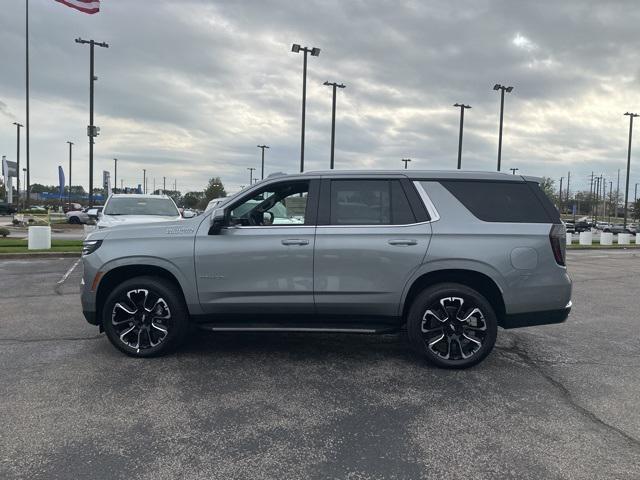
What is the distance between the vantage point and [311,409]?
3.76 metres

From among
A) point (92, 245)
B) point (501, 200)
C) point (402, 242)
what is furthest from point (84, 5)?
point (501, 200)

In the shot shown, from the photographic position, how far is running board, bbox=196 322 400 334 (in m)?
4.55

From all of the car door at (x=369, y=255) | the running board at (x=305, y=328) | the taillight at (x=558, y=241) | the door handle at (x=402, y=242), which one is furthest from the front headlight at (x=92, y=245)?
the taillight at (x=558, y=241)

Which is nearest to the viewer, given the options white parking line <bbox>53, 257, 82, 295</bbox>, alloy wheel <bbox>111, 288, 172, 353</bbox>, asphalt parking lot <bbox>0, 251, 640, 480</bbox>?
asphalt parking lot <bbox>0, 251, 640, 480</bbox>

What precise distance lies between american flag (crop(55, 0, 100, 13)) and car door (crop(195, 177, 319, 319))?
1812cm

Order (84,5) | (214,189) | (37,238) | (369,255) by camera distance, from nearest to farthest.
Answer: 1. (369,255)
2. (37,238)
3. (84,5)
4. (214,189)

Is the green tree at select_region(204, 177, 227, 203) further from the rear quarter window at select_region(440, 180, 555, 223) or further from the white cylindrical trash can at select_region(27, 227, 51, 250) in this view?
the rear quarter window at select_region(440, 180, 555, 223)

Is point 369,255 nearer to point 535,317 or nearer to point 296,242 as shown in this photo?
point 296,242

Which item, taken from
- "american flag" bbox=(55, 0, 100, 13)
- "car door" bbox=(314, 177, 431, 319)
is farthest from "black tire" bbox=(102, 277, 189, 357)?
"american flag" bbox=(55, 0, 100, 13)

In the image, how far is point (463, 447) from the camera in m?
3.21

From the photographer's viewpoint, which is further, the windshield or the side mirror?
the windshield

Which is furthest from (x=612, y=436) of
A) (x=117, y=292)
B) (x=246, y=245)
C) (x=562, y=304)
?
(x=117, y=292)

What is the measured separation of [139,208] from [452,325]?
9376 mm

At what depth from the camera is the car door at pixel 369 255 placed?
4.55m
